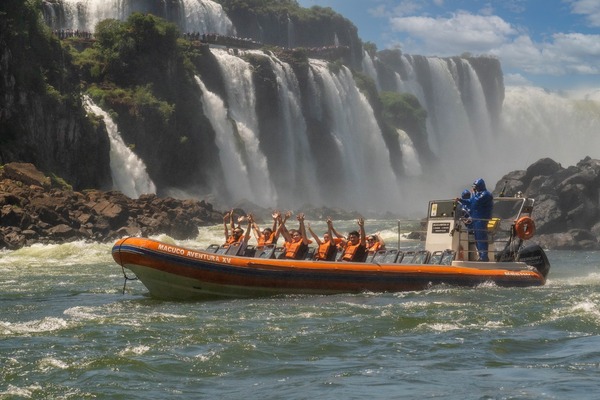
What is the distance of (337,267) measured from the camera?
21.7m

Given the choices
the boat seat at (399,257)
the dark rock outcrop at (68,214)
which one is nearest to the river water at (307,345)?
the boat seat at (399,257)

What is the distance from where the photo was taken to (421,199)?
9512 centimetres

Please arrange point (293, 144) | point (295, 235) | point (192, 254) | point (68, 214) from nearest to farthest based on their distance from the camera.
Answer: point (192, 254)
point (295, 235)
point (68, 214)
point (293, 144)

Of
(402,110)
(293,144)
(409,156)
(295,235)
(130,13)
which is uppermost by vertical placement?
(130,13)

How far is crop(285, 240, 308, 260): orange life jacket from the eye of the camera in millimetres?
22406

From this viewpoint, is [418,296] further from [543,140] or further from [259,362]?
[543,140]

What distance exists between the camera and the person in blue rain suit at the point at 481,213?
78.7ft

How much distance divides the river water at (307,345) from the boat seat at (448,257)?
117cm

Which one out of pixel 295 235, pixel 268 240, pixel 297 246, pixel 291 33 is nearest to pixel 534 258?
pixel 295 235

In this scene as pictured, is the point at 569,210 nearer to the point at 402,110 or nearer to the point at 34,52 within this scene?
the point at 34,52

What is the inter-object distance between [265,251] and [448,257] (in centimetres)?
400

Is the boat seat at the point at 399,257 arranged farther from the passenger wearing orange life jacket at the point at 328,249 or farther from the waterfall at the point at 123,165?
the waterfall at the point at 123,165

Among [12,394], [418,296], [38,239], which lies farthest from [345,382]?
[38,239]

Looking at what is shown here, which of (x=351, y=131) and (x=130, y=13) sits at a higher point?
(x=130, y=13)
